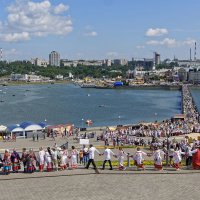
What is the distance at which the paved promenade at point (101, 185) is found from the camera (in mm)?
11820

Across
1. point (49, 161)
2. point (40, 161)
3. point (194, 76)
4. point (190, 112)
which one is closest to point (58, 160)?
point (49, 161)

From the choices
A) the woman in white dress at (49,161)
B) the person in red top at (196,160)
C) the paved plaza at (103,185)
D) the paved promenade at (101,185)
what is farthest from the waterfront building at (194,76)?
the paved promenade at (101,185)

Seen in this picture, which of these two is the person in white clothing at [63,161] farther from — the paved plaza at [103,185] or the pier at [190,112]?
the pier at [190,112]

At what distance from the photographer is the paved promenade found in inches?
465

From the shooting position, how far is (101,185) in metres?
13.0

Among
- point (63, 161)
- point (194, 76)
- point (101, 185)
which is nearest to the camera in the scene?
point (101, 185)

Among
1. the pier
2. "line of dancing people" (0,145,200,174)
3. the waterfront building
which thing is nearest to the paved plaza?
"line of dancing people" (0,145,200,174)

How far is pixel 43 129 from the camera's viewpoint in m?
34.4

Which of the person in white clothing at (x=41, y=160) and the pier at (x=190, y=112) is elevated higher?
the person in white clothing at (x=41, y=160)

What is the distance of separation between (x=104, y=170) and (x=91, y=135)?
1806 cm

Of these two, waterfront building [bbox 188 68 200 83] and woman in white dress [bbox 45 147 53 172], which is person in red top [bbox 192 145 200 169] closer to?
woman in white dress [bbox 45 147 53 172]

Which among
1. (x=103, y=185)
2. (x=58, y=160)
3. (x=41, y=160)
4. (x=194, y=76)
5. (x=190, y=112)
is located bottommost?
(x=190, y=112)

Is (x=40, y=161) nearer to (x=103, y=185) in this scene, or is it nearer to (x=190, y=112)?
(x=103, y=185)

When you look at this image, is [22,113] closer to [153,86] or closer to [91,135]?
[91,135]
